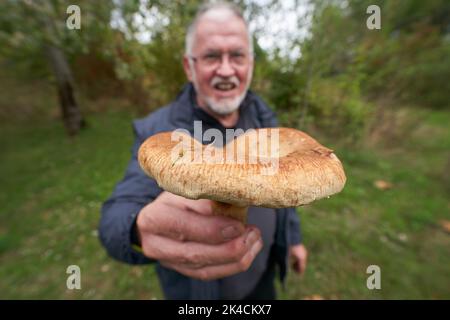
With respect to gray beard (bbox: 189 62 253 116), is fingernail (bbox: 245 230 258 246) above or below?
below

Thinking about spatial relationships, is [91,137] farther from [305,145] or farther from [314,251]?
[305,145]

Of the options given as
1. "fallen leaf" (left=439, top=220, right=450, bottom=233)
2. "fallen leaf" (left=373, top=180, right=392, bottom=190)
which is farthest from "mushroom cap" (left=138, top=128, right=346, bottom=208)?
"fallen leaf" (left=373, top=180, right=392, bottom=190)

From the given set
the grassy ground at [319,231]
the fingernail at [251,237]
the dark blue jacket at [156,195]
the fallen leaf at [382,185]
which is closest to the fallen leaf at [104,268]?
the grassy ground at [319,231]

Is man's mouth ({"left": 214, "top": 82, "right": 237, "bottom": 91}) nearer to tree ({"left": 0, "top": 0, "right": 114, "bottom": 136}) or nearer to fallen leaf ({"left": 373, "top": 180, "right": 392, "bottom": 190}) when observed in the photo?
tree ({"left": 0, "top": 0, "right": 114, "bottom": 136})

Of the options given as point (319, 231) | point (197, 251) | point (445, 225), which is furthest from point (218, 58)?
point (445, 225)

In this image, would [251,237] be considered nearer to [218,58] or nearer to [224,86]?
[224,86]

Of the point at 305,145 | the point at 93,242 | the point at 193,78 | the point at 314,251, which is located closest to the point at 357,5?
the point at 193,78
